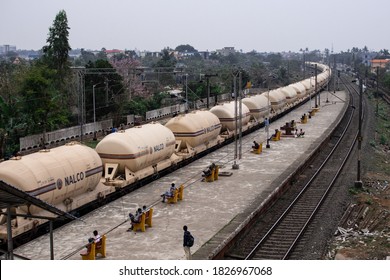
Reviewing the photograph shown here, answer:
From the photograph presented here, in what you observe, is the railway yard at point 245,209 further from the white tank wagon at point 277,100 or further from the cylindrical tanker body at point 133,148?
the white tank wagon at point 277,100

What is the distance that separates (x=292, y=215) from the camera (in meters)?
22.2

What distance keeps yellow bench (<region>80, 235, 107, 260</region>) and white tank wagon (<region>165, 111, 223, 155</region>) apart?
14.0 metres

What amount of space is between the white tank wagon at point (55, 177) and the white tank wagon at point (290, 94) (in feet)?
143

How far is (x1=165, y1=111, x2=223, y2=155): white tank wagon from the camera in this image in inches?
1175

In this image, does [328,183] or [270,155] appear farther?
[270,155]

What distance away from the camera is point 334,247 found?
1817cm

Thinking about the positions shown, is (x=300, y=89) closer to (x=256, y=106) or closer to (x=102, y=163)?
(x=256, y=106)

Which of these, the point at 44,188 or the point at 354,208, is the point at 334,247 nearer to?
Result: the point at 354,208

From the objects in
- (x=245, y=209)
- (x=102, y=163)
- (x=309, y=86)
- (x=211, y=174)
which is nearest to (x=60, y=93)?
(x=211, y=174)

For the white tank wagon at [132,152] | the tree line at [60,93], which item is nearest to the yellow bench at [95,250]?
the white tank wagon at [132,152]

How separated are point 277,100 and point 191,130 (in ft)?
89.3

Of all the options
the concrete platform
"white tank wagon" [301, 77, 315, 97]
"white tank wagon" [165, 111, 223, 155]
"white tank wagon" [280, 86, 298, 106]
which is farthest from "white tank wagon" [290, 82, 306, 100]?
"white tank wagon" [165, 111, 223, 155]

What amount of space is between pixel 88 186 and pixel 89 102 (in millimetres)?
30068

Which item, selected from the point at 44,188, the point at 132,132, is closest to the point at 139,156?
the point at 132,132
